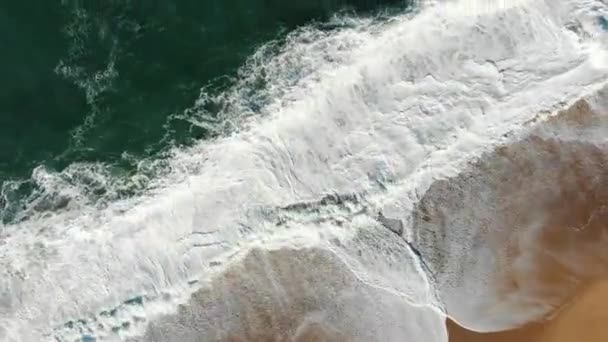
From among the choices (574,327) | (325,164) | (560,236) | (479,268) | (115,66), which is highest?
(115,66)

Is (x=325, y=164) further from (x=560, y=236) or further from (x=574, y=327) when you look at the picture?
(x=574, y=327)

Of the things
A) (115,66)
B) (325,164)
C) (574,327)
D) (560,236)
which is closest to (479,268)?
(560,236)

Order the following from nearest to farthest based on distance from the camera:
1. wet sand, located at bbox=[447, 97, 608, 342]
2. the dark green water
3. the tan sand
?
the tan sand < wet sand, located at bbox=[447, 97, 608, 342] < the dark green water

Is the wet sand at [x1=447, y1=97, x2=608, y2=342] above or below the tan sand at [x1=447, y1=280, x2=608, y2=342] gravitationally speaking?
above

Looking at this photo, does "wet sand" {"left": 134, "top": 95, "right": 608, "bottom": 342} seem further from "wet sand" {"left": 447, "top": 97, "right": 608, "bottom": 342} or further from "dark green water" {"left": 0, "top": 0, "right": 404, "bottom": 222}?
"dark green water" {"left": 0, "top": 0, "right": 404, "bottom": 222}

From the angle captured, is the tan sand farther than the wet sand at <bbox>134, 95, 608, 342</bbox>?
No

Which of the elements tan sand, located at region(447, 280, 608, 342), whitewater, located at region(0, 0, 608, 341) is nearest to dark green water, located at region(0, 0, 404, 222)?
whitewater, located at region(0, 0, 608, 341)
